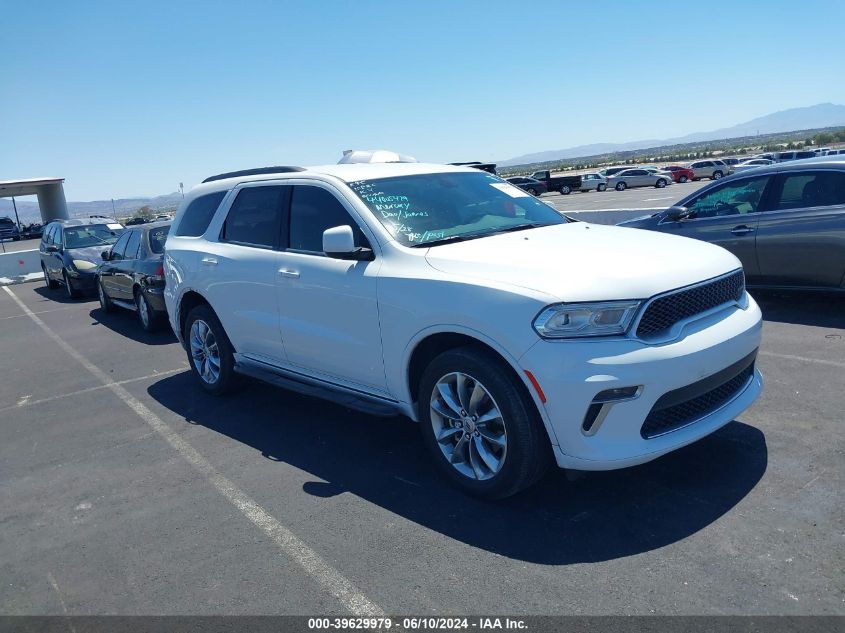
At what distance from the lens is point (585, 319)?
346 cm

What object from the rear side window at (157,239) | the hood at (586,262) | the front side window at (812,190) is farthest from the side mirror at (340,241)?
the rear side window at (157,239)

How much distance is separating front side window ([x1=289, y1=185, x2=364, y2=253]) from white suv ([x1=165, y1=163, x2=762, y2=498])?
1cm

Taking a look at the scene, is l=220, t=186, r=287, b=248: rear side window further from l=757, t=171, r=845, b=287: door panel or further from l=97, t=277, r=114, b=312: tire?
l=97, t=277, r=114, b=312: tire

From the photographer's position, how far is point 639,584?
3.06 meters

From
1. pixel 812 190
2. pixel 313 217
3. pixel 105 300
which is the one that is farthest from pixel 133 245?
pixel 812 190

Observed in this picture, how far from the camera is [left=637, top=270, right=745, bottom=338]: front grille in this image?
351 centimetres

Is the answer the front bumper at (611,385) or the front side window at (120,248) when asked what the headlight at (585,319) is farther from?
the front side window at (120,248)

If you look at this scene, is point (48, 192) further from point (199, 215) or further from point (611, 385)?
point (611, 385)

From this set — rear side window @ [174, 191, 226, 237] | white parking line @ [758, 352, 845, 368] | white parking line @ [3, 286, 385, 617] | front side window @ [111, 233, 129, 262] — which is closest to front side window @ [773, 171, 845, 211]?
white parking line @ [758, 352, 845, 368]

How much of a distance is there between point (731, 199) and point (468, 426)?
567 centimetres

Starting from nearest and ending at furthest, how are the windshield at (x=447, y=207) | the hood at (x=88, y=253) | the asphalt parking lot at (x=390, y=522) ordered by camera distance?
the asphalt parking lot at (x=390, y=522) < the windshield at (x=447, y=207) < the hood at (x=88, y=253)

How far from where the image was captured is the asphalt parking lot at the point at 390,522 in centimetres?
311

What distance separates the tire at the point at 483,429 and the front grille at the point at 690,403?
561 millimetres

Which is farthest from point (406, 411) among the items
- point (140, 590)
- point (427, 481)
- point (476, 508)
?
point (140, 590)
